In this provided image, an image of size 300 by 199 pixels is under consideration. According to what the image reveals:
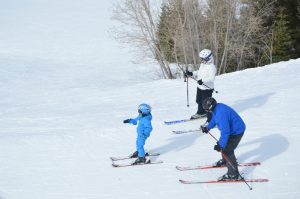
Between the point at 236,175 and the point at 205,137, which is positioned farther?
the point at 205,137

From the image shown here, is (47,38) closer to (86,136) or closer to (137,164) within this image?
(86,136)

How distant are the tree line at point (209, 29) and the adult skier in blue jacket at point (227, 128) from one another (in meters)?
19.3

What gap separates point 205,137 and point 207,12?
1951 centimetres

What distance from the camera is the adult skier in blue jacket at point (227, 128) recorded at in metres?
7.81

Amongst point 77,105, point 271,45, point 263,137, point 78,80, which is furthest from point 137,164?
point 271,45

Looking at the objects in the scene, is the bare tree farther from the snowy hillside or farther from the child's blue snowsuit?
the child's blue snowsuit

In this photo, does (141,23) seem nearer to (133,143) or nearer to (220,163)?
(133,143)

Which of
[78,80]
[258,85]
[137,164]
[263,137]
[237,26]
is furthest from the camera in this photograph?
[237,26]

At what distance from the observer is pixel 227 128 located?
779 centimetres

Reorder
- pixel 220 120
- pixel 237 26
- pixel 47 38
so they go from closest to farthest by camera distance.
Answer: pixel 220 120, pixel 237 26, pixel 47 38

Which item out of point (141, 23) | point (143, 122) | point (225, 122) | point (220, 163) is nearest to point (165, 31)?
point (141, 23)

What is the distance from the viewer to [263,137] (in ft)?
35.4

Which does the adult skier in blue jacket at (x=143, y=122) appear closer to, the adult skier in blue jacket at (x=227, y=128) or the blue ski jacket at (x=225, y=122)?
the adult skier in blue jacket at (x=227, y=128)

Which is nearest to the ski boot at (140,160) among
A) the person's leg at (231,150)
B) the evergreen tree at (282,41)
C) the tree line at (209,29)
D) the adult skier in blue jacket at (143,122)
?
the adult skier in blue jacket at (143,122)
